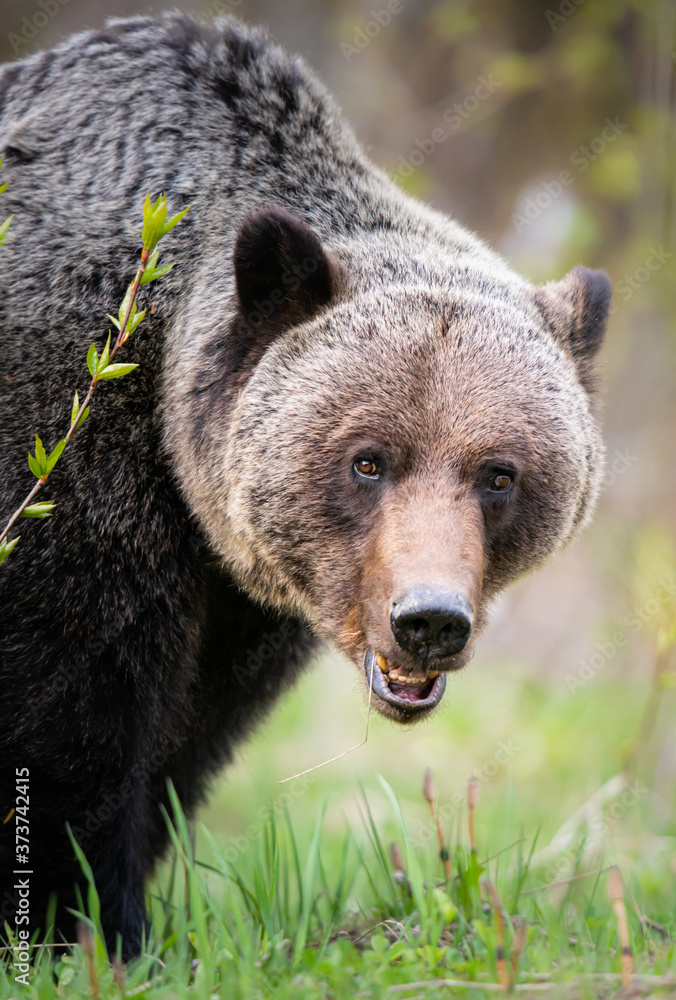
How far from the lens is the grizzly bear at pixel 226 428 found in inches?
146

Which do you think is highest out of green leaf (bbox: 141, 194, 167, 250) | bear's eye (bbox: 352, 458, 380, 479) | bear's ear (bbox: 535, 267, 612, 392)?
bear's ear (bbox: 535, 267, 612, 392)

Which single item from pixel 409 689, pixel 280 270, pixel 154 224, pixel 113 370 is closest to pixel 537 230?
pixel 280 270

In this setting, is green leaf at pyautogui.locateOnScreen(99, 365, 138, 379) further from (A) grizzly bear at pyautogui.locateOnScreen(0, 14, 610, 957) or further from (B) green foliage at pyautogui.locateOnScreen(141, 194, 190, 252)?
(A) grizzly bear at pyautogui.locateOnScreen(0, 14, 610, 957)

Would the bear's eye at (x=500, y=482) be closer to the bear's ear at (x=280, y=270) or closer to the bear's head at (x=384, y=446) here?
the bear's head at (x=384, y=446)

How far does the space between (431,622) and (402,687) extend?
1.72 feet

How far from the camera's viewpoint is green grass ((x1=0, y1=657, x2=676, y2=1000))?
2.86 metres

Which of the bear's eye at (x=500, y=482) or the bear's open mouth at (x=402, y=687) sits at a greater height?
the bear's eye at (x=500, y=482)

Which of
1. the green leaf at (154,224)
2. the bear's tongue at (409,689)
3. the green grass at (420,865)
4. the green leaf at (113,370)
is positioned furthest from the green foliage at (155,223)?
the green grass at (420,865)

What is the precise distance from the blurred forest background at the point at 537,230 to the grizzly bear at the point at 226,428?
129 inches

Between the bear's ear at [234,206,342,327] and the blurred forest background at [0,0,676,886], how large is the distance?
148 inches

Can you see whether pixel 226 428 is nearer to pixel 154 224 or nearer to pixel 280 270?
pixel 280 270

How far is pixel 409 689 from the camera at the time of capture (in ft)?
12.1

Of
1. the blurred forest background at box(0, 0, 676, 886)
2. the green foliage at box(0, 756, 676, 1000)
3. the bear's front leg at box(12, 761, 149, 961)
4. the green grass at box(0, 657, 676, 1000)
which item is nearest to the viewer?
the green foliage at box(0, 756, 676, 1000)

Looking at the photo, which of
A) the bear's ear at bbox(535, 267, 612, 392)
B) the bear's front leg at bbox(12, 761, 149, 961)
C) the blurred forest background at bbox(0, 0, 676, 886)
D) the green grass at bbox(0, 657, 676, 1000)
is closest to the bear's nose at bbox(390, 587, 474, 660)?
the green grass at bbox(0, 657, 676, 1000)
